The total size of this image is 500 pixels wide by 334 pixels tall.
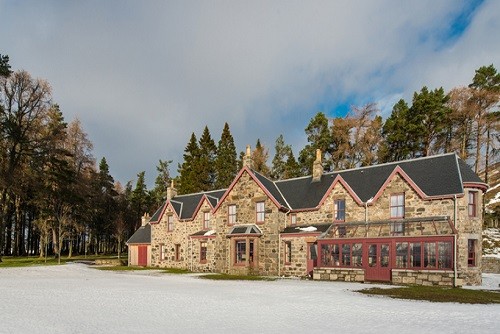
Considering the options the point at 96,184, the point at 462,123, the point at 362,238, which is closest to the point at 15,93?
the point at 96,184

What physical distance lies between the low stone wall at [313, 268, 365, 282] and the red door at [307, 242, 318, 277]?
1419 millimetres

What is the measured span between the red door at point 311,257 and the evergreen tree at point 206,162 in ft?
126

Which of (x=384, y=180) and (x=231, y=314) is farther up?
(x=384, y=180)

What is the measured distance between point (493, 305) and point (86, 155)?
2006 inches

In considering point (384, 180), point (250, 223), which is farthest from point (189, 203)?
point (384, 180)

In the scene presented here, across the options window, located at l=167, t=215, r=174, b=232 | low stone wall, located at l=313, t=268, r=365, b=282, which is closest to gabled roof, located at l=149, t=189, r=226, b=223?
window, located at l=167, t=215, r=174, b=232

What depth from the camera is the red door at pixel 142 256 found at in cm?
4083

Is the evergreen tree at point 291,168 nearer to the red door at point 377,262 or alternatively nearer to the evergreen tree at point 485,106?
the evergreen tree at point 485,106

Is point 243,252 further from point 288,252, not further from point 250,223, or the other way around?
point 288,252

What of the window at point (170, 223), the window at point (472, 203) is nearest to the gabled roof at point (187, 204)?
the window at point (170, 223)

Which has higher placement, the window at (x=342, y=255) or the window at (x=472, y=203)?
the window at (x=472, y=203)

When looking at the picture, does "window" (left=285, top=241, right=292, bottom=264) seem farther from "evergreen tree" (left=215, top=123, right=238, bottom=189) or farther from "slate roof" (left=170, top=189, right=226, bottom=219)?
"evergreen tree" (left=215, top=123, right=238, bottom=189)

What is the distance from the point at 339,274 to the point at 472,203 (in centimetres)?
968

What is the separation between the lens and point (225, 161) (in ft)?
215
